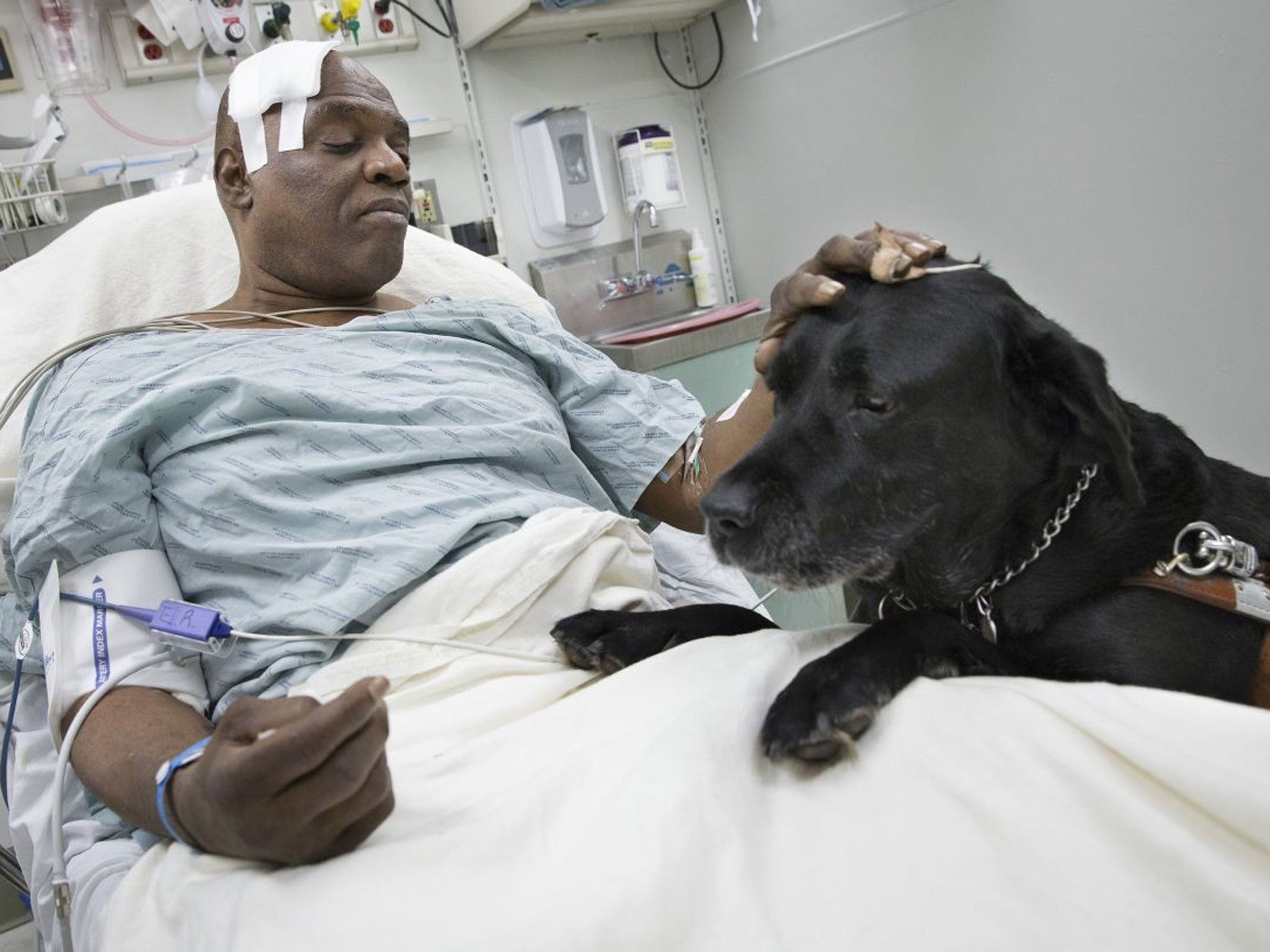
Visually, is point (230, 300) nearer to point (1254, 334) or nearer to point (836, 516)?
point (836, 516)

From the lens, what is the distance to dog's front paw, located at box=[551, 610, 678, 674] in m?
0.97

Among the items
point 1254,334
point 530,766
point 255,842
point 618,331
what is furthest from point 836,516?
point 618,331

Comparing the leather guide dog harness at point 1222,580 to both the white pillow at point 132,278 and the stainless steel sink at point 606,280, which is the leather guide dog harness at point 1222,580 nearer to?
the white pillow at point 132,278

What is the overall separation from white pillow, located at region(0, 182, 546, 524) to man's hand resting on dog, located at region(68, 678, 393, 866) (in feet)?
2.81

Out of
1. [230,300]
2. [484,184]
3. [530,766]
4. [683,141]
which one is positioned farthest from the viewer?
[683,141]

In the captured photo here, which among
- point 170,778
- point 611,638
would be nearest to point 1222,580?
point 611,638

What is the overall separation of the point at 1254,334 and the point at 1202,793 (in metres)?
1.42

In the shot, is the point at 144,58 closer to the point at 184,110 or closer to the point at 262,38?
the point at 184,110

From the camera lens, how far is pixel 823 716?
0.74m

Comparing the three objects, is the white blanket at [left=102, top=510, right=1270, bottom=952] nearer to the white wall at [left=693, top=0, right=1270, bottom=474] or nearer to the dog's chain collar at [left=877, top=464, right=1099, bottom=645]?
the dog's chain collar at [left=877, top=464, right=1099, bottom=645]

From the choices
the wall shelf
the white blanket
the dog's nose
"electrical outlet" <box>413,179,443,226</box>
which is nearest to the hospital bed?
the white blanket

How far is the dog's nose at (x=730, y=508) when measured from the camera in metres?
0.88

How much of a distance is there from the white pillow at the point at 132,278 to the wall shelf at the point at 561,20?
808 mm

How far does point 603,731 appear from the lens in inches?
31.6
